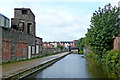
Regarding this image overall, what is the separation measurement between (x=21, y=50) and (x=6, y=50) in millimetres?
5600

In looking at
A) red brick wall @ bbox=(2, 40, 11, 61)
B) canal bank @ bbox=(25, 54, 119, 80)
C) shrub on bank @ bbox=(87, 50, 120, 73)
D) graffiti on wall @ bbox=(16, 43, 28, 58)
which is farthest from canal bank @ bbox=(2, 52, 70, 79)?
shrub on bank @ bbox=(87, 50, 120, 73)

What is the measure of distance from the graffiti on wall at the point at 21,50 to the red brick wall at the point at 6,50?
9.49 ft

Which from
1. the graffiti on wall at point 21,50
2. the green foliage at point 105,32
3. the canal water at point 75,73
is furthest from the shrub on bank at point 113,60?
the graffiti on wall at point 21,50

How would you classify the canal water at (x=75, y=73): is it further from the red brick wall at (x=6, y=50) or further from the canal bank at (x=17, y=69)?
the red brick wall at (x=6, y=50)

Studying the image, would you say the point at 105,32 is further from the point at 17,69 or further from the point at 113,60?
the point at 17,69

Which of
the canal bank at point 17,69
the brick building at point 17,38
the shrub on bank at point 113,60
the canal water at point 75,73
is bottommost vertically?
the canal water at point 75,73

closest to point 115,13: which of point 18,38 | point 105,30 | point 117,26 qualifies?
point 117,26

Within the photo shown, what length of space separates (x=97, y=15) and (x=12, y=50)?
44.5ft

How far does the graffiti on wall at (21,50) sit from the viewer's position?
2232 cm

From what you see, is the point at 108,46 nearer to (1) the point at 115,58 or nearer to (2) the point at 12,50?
(1) the point at 115,58

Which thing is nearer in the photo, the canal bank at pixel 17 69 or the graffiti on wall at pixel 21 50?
the canal bank at pixel 17 69

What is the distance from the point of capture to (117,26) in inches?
896

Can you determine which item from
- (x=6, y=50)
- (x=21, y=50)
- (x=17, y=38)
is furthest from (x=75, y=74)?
(x=21, y=50)

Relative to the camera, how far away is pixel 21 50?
78.0 ft
